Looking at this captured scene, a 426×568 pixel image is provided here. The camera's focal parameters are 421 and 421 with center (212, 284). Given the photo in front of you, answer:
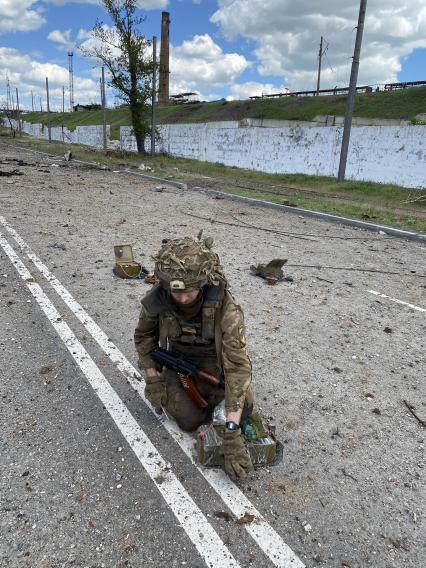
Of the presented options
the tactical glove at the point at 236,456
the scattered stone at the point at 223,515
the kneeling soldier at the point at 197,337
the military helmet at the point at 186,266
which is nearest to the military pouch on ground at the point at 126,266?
the kneeling soldier at the point at 197,337

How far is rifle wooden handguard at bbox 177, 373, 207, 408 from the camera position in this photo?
267cm

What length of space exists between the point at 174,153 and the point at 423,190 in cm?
2141

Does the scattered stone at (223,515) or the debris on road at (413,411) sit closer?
the scattered stone at (223,515)

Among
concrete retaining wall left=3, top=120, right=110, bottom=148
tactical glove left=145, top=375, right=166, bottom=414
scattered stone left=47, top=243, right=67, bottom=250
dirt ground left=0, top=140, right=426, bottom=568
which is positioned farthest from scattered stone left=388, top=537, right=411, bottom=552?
concrete retaining wall left=3, top=120, right=110, bottom=148

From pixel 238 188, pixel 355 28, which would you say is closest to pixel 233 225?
pixel 238 188

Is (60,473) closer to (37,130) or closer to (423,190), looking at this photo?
(423,190)

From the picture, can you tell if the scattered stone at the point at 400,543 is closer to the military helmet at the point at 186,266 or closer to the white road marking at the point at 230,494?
the white road marking at the point at 230,494

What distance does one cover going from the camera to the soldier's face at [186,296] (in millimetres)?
2309

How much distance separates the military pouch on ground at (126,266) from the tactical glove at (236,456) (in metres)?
3.60

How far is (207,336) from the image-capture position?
2496 mm

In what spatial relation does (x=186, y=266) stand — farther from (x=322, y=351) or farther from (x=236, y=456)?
(x=322, y=351)

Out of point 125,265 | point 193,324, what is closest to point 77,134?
point 125,265

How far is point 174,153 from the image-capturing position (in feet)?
107

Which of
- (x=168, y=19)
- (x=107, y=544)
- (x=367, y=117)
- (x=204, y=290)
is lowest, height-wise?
(x=107, y=544)
